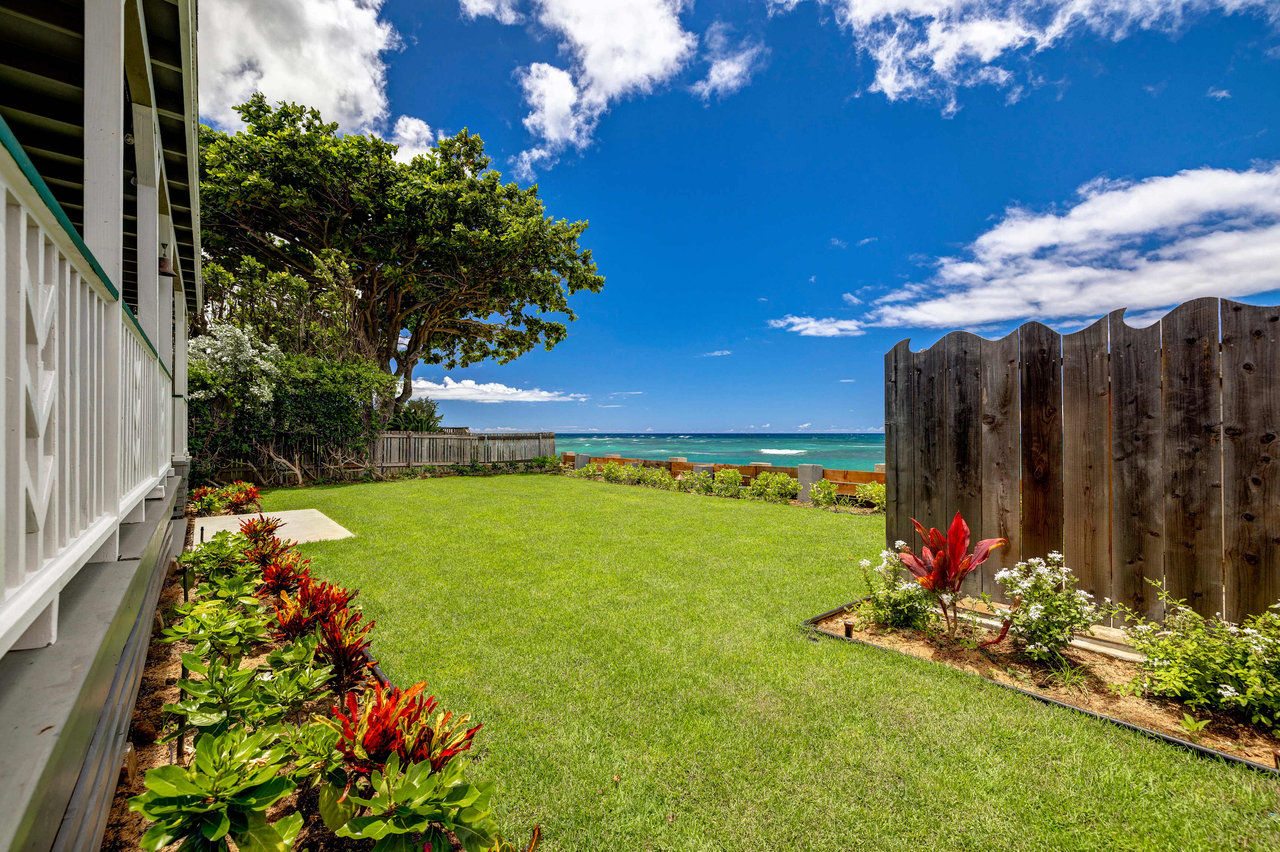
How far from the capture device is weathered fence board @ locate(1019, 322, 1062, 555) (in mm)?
3133

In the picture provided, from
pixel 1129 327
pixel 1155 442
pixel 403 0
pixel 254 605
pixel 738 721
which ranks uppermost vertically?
pixel 403 0

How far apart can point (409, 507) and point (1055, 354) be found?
9098 millimetres

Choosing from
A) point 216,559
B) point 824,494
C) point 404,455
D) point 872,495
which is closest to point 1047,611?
point 216,559

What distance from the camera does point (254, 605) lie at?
8.46ft

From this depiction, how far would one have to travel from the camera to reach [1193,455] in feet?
8.69

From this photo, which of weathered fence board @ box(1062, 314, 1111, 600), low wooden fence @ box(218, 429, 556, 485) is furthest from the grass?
low wooden fence @ box(218, 429, 556, 485)

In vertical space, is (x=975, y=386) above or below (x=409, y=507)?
above

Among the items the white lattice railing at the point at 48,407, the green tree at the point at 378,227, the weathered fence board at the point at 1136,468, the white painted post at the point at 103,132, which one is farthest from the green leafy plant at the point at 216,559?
the green tree at the point at 378,227

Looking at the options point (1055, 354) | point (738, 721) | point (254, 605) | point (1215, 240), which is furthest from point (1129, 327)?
point (1215, 240)

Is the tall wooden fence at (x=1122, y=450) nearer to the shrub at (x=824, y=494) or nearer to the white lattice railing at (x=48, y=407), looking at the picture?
the white lattice railing at (x=48, y=407)

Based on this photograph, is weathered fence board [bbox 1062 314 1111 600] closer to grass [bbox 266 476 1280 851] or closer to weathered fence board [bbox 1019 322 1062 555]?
A: weathered fence board [bbox 1019 322 1062 555]

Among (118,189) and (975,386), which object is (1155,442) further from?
(118,189)

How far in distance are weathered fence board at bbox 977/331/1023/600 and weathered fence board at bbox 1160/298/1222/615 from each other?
2.32 ft

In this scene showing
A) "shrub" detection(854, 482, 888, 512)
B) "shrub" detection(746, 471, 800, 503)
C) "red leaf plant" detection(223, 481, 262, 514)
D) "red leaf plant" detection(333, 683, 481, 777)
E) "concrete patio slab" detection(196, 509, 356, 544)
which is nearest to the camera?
"red leaf plant" detection(333, 683, 481, 777)
